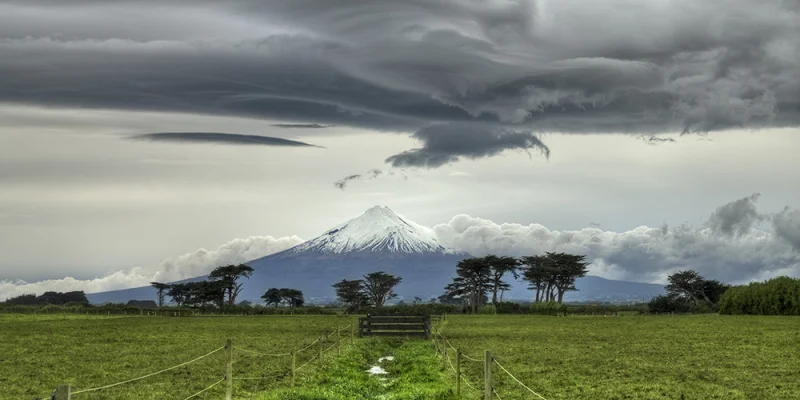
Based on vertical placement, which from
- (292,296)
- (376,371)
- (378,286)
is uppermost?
(378,286)

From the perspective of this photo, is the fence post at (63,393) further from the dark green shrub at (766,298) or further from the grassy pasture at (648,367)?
the dark green shrub at (766,298)

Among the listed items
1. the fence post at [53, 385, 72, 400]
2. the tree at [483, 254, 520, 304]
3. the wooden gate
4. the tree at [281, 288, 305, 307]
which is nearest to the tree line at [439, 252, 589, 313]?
the tree at [483, 254, 520, 304]

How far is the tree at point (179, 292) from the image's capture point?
191250 millimetres

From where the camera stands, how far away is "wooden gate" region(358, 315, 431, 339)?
5394 cm

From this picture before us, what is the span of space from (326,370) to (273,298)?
16402cm

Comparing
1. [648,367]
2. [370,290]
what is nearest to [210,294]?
[370,290]

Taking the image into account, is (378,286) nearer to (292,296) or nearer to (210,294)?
(292,296)

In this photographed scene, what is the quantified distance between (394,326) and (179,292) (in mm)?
151029

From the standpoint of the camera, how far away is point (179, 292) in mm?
194875

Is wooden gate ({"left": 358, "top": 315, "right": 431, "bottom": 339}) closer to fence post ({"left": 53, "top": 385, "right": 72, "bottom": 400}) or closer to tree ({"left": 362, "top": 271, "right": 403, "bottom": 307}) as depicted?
fence post ({"left": 53, "top": 385, "right": 72, "bottom": 400})

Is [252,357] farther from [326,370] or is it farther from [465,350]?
[465,350]

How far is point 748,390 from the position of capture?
23.0 m

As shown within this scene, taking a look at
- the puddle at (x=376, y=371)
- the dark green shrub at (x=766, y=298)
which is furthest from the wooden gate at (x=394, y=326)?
the dark green shrub at (x=766, y=298)

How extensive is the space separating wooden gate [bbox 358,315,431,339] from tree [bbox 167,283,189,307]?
143 m
